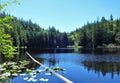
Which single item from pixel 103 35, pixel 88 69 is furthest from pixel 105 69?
pixel 103 35

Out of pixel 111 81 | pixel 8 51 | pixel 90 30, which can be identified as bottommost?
pixel 111 81

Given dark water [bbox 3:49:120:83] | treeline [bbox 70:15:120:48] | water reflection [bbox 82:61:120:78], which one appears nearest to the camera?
dark water [bbox 3:49:120:83]

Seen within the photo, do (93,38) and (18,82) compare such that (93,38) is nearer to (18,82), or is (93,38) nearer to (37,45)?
(37,45)

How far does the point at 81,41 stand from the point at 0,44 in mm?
146878

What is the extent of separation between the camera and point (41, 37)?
186875 mm

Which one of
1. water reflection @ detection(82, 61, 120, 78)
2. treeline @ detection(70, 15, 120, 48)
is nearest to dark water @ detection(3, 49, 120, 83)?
water reflection @ detection(82, 61, 120, 78)

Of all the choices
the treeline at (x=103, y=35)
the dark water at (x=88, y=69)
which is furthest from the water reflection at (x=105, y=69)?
the treeline at (x=103, y=35)

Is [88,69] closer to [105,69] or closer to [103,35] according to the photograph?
[105,69]

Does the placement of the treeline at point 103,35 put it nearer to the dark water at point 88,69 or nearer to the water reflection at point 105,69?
the dark water at point 88,69

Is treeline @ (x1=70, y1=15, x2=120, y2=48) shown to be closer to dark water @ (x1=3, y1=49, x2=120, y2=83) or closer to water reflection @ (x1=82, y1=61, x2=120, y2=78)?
dark water @ (x1=3, y1=49, x2=120, y2=83)

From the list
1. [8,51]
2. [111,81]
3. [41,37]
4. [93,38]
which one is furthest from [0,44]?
[41,37]

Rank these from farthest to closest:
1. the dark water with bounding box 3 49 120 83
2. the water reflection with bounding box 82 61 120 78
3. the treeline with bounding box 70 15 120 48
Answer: the treeline with bounding box 70 15 120 48, the water reflection with bounding box 82 61 120 78, the dark water with bounding box 3 49 120 83

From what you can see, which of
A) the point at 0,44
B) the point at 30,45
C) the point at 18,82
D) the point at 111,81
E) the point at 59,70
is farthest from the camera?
the point at 30,45

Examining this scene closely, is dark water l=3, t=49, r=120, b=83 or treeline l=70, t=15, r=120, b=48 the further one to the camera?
treeline l=70, t=15, r=120, b=48
